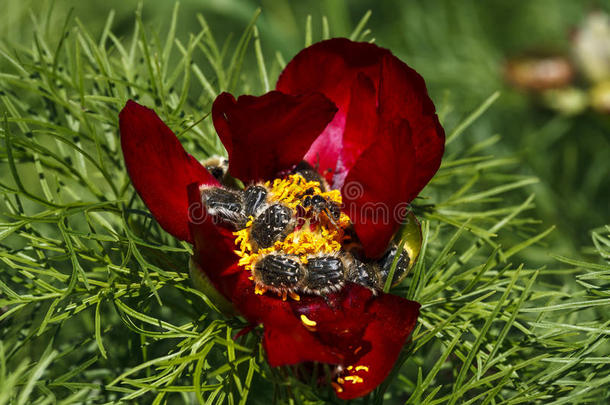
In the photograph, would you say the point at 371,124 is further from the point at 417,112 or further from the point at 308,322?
the point at 308,322

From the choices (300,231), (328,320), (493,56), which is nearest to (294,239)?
(300,231)

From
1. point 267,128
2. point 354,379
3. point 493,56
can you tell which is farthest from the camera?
point 493,56

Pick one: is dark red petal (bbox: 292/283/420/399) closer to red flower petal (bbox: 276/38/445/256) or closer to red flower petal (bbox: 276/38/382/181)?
red flower petal (bbox: 276/38/445/256)

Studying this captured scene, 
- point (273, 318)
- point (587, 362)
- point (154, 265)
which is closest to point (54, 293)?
point (154, 265)

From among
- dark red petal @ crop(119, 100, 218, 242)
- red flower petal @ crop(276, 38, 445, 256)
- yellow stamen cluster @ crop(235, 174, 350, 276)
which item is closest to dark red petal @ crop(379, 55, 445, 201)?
red flower petal @ crop(276, 38, 445, 256)

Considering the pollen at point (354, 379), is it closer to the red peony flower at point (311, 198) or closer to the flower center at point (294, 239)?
the red peony flower at point (311, 198)

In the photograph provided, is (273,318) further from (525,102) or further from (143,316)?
(525,102)

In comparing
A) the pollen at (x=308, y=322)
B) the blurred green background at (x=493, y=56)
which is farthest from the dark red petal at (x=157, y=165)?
the blurred green background at (x=493, y=56)
